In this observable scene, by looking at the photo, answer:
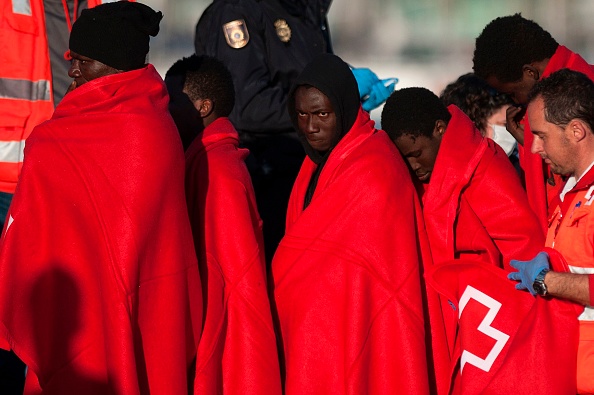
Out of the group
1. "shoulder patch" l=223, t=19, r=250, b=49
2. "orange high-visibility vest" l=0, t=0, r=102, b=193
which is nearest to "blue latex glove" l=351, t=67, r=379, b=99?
"shoulder patch" l=223, t=19, r=250, b=49

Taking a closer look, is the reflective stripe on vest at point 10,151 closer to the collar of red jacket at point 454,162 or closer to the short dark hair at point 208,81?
the short dark hair at point 208,81

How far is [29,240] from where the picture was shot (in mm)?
4379

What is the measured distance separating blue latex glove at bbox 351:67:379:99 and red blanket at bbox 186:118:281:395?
1.35 m

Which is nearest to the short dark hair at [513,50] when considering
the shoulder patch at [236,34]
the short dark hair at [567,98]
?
the short dark hair at [567,98]

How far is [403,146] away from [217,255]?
3.06 ft

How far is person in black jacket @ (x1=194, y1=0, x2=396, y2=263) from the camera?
586cm

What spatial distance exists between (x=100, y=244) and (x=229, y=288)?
0.67 metres

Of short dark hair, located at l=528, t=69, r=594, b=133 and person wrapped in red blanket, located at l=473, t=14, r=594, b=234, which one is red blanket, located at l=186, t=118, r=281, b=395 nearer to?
person wrapped in red blanket, located at l=473, t=14, r=594, b=234

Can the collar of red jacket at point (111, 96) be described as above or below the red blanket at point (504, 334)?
above

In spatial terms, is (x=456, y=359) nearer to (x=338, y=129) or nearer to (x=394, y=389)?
(x=394, y=389)

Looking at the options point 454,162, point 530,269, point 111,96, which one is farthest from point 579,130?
point 111,96

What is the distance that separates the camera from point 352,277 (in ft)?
15.6

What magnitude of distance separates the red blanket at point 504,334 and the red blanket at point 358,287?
182mm

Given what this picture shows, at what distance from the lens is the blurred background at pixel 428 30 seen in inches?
343
